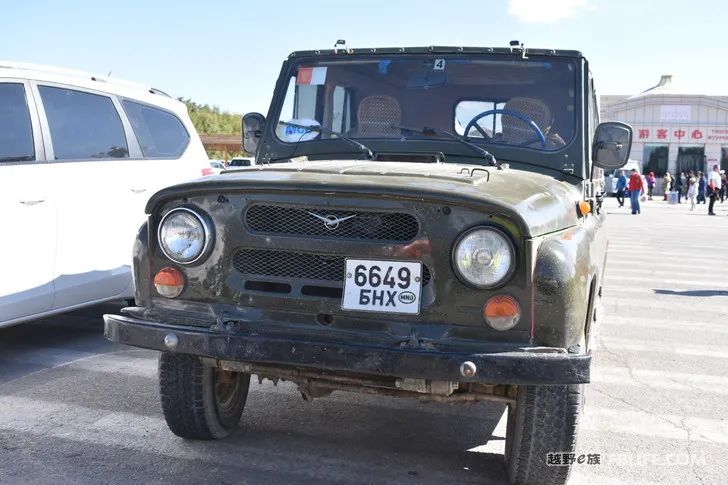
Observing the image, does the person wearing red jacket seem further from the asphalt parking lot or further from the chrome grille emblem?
the chrome grille emblem

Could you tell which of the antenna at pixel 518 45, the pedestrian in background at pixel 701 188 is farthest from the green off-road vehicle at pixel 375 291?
the pedestrian in background at pixel 701 188

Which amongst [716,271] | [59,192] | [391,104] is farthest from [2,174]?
[716,271]

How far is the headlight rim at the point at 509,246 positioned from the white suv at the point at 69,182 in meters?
3.23

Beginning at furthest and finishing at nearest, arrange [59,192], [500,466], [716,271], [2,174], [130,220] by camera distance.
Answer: [716,271] → [130,220] → [59,192] → [2,174] → [500,466]

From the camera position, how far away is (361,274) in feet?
10.6

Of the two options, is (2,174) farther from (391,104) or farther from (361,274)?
(361,274)

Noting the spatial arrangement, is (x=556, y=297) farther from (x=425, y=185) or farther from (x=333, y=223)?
(x=333, y=223)

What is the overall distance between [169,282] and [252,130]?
184cm

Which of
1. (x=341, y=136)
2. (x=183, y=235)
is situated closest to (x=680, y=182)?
(x=341, y=136)

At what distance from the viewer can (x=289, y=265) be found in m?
3.37

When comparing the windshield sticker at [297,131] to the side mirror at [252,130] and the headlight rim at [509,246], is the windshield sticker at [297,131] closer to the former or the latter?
the side mirror at [252,130]

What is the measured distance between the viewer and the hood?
3.12 m

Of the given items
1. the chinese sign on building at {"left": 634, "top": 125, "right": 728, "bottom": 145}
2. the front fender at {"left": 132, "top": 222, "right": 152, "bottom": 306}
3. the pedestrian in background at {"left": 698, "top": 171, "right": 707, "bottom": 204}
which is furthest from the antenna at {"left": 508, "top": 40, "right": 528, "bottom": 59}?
the chinese sign on building at {"left": 634, "top": 125, "right": 728, "bottom": 145}

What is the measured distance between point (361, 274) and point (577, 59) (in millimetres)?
2150
